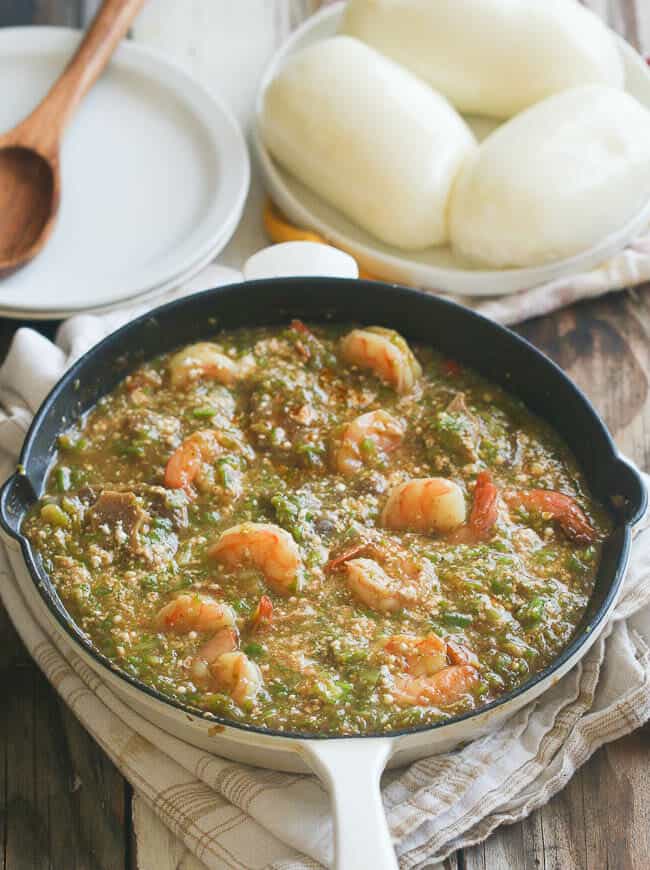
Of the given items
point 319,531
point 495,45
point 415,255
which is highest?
point 495,45

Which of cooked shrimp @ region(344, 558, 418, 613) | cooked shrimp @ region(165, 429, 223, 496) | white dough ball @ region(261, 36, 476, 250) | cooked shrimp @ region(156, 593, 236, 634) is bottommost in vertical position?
cooked shrimp @ region(344, 558, 418, 613)

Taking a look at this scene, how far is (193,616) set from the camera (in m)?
2.72

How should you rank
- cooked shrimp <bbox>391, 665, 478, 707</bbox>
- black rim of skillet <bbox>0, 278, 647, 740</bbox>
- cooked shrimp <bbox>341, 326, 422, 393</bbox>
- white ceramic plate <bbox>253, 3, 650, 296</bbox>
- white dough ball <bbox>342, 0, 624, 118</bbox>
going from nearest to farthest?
cooked shrimp <bbox>391, 665, 478, 707</bbox> < black rim of skillet <bbox>0, 278, 647, 740</bbox> < cooked shrimp <bbox>341, 326, 422, 393</bbox> < white ceramic plate <bbox>253, 3, 650, 296</bbox> < white dough ball <bbox>342, 0, 624, 118</bbox>

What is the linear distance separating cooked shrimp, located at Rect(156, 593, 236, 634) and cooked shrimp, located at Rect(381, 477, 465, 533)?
517 millimetres

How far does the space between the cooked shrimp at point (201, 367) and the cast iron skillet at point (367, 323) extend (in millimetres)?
99

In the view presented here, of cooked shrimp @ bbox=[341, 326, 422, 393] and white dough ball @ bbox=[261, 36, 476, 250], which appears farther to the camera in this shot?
white dough ball @ bbox=[261, 36, 476, 250]

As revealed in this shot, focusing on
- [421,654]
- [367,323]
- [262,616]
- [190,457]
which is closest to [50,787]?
[262,616]

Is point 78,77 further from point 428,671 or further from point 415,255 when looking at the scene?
point 428,671

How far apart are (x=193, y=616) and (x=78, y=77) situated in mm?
2525

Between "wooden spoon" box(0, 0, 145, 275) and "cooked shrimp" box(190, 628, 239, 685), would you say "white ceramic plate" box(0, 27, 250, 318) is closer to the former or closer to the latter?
"wooden spoon" box(0, 0, 145, 275)

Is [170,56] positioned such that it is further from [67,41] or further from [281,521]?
[281,521]

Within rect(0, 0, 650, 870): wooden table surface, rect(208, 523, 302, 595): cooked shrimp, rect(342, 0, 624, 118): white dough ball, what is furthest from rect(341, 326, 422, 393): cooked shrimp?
rect(342, 0, 624, 118): white dough ball

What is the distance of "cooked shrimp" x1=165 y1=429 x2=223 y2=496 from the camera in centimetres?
305

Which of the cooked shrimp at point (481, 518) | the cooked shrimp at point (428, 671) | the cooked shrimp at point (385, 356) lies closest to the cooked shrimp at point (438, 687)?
the cooked shrimp at point (428, 671)
